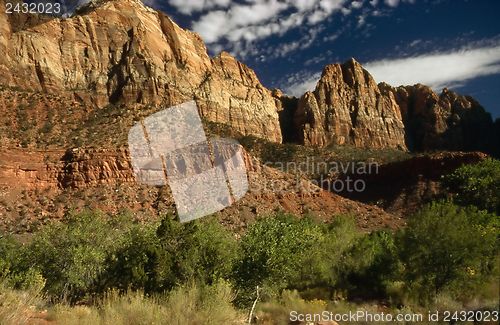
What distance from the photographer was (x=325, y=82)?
150625 mm

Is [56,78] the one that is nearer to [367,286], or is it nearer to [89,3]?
[89,3]

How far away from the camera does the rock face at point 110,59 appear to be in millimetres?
73875

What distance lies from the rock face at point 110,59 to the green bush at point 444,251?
194 ft

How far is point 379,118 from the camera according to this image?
148500mm

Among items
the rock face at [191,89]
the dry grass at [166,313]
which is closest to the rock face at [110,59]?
the rock face at [191,89]

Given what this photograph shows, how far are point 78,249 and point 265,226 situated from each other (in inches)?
402

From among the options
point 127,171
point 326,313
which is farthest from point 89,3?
point 326,313

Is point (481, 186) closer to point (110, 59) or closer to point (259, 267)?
point (259, 267)

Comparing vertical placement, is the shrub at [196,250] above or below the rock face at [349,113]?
below

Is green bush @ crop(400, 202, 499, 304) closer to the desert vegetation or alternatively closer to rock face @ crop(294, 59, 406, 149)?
the desert vegetation

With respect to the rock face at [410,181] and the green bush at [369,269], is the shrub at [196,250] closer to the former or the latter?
the green bush at [369,269]

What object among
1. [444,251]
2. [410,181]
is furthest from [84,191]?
[410,181]

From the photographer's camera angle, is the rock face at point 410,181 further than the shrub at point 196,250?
Yes

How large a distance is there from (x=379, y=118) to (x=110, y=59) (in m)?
97.6
